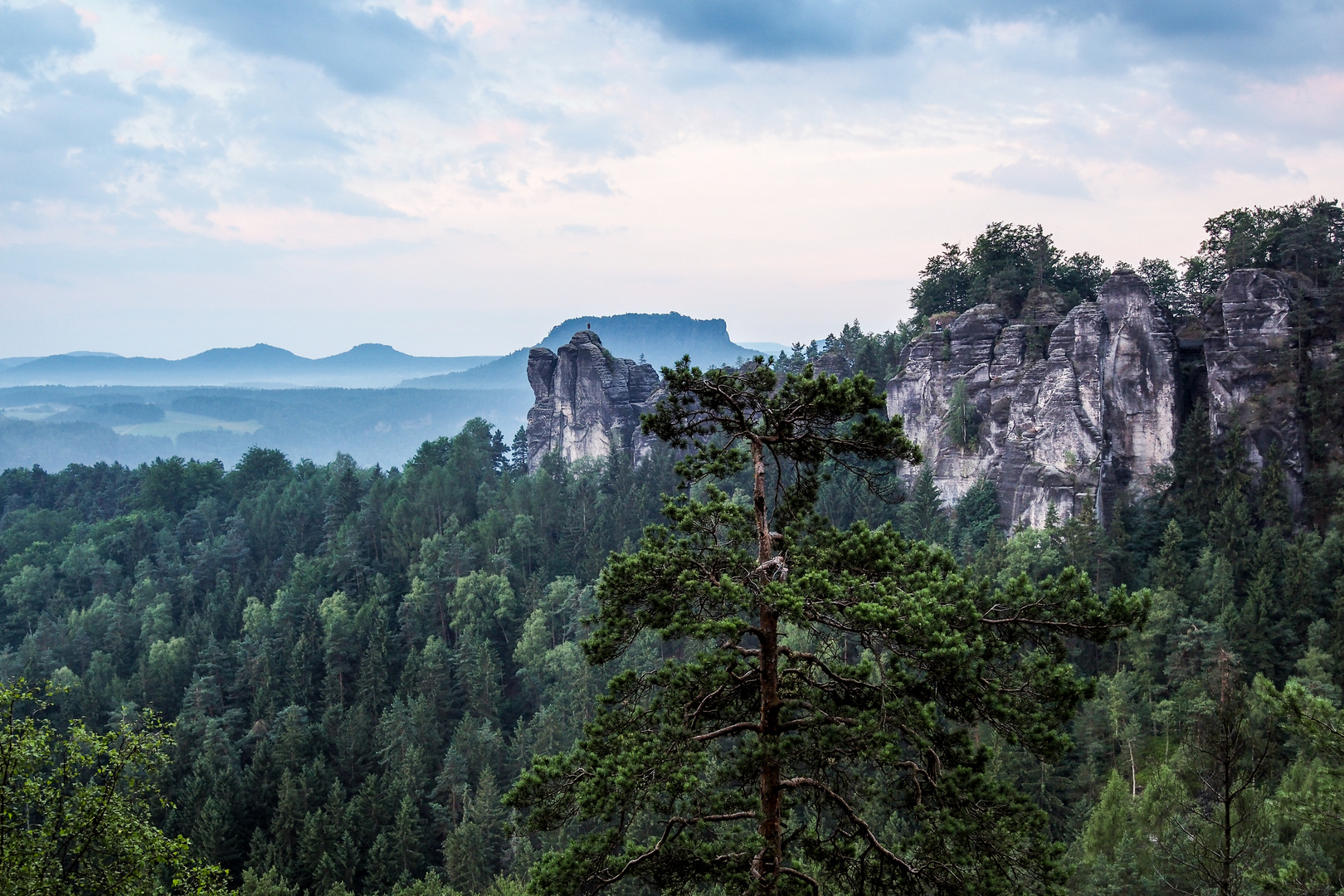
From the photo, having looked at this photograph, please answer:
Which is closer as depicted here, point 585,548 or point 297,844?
point 297,844

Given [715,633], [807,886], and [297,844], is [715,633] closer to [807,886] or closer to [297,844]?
[807,886]

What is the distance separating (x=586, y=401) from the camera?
285 ft

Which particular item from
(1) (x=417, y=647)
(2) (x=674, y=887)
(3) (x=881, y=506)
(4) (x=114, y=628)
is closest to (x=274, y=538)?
(4) (x=114, y=628)

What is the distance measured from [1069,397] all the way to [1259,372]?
9.56m

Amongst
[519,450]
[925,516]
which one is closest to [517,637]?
[925,516]

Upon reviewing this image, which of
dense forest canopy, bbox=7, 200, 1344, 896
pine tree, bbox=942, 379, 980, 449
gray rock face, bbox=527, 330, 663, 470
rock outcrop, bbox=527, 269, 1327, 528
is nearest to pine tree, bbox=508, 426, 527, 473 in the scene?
dense forest canopy, bbox=7, 200, 1344, 896

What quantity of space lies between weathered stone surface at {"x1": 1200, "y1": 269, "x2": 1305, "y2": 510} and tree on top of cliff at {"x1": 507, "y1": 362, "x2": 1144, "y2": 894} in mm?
47797

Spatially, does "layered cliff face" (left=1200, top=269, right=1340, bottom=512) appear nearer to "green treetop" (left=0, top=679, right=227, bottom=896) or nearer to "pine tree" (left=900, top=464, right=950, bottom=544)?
"pine tree" (left=900, top=464, right=950, bottom=544)

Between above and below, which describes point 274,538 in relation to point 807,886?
below

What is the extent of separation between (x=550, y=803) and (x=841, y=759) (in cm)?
313

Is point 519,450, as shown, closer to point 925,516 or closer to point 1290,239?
point 925,516

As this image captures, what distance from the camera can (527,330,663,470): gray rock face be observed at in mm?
85000

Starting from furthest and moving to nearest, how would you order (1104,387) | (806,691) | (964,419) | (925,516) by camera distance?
(964,419) < (925,516) < (1104,387) < (806,691)

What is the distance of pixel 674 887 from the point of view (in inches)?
404
